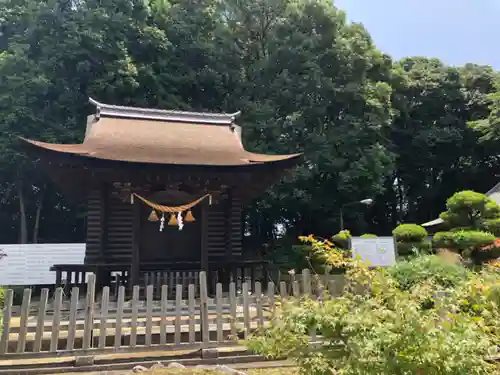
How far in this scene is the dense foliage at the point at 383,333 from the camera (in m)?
2.79

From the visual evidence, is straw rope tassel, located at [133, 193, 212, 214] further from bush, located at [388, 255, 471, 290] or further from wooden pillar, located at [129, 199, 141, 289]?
bush, located at [388, 255, 471, 290]

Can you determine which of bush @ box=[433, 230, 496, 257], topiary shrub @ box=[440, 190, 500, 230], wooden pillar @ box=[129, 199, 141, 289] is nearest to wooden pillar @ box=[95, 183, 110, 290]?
wooden pillar @ box=[129, 199, 141, 289]

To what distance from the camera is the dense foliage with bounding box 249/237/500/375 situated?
279 cm

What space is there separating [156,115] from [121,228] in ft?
13.2

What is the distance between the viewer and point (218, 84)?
22.9m

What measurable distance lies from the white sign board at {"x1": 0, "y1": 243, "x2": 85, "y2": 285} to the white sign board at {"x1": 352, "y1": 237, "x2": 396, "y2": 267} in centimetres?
977

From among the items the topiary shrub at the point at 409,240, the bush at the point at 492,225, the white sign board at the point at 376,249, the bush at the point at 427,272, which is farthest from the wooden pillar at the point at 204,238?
the bush at the point at 492,225

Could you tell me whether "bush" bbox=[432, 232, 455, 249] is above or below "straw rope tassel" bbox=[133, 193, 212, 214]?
below

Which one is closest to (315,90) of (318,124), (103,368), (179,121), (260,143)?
(318,124)

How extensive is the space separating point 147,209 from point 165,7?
1631 cm

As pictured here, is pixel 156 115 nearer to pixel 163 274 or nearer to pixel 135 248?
pixel 135 248

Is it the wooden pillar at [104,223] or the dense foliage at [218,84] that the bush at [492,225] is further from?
the wooden pillar at [104,223]

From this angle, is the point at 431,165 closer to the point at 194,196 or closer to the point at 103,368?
the point at 194,196

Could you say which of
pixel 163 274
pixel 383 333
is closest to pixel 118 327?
pixel 383 333
